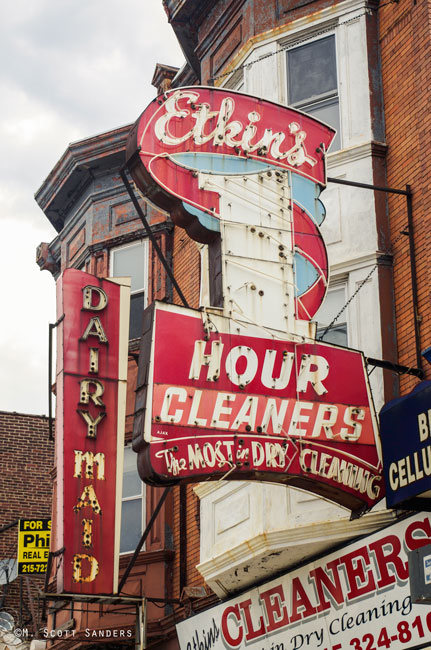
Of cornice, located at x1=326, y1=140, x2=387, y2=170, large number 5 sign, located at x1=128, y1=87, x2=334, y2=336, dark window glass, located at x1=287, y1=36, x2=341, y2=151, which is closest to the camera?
large number 5 sign, located at x1=128, y1=87, x2=334, y2=336

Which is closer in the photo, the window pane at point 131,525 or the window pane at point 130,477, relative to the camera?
the window pane at point 131,525

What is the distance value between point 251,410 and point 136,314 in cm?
876

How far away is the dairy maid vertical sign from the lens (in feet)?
35.0

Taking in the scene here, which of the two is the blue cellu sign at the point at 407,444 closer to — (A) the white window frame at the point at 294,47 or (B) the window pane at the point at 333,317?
(B) the window pane at the point at 333,317

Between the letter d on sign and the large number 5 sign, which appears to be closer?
the large number 5 sign

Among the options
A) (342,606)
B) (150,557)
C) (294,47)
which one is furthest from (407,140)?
(150,557)

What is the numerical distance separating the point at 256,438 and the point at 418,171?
4371 millimetres

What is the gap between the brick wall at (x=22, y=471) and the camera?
27047 mm

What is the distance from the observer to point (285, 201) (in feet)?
41.2

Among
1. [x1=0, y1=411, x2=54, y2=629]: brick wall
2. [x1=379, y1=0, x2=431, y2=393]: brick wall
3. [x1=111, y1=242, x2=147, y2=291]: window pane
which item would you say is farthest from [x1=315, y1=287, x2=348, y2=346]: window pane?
[x1=0, y1=411, x2=54, y2=629]: brick wall

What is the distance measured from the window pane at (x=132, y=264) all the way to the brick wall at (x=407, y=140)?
6.70 metres

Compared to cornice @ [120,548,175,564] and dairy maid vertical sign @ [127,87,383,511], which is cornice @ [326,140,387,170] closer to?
dairy maid vertical sign @ [127,87,383,511]

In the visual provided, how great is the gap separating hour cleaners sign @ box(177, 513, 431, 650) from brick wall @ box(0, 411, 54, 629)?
43.9ft

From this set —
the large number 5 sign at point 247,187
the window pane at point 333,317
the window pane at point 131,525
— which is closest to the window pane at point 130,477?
the window pane at point 131,525
